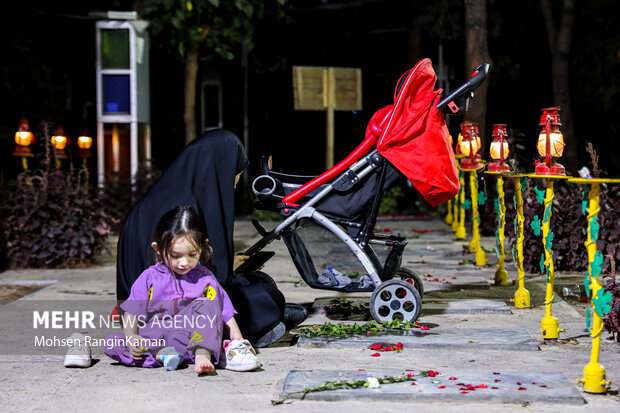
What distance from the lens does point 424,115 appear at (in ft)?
21.0

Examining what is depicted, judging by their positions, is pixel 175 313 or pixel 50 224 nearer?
pixel 175 313

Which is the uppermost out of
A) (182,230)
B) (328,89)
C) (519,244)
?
(328,89)

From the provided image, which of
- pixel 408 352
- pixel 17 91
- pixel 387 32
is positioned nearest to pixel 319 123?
pixel 387 32

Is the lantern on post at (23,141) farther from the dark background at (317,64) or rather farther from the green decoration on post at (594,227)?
the green decoration on post at (594,227)

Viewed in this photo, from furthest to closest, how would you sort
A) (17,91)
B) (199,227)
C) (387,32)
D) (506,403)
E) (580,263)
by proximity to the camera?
(387,32)
(17,91)
(580,263)
(199,227)
(506,403)

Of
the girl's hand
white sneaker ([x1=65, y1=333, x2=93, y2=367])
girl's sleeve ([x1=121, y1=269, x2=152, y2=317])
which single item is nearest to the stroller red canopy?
girl's sleeve ([x1=121, y1=269, x2=152, y2=317])

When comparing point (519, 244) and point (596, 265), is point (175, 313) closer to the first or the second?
point (596, 265)

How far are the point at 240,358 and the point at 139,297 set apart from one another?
27.2 inches

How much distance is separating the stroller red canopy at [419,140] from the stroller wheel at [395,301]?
673 mm

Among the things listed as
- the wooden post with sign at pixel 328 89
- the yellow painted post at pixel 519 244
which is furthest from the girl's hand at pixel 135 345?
the wooden post with sign at pixel 328 89

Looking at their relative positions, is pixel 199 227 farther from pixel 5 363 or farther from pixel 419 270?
pixel 419 270

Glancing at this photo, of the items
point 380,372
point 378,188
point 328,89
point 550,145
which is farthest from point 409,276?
point 328,89

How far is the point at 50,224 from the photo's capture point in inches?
380

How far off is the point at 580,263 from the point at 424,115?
3401 mm
